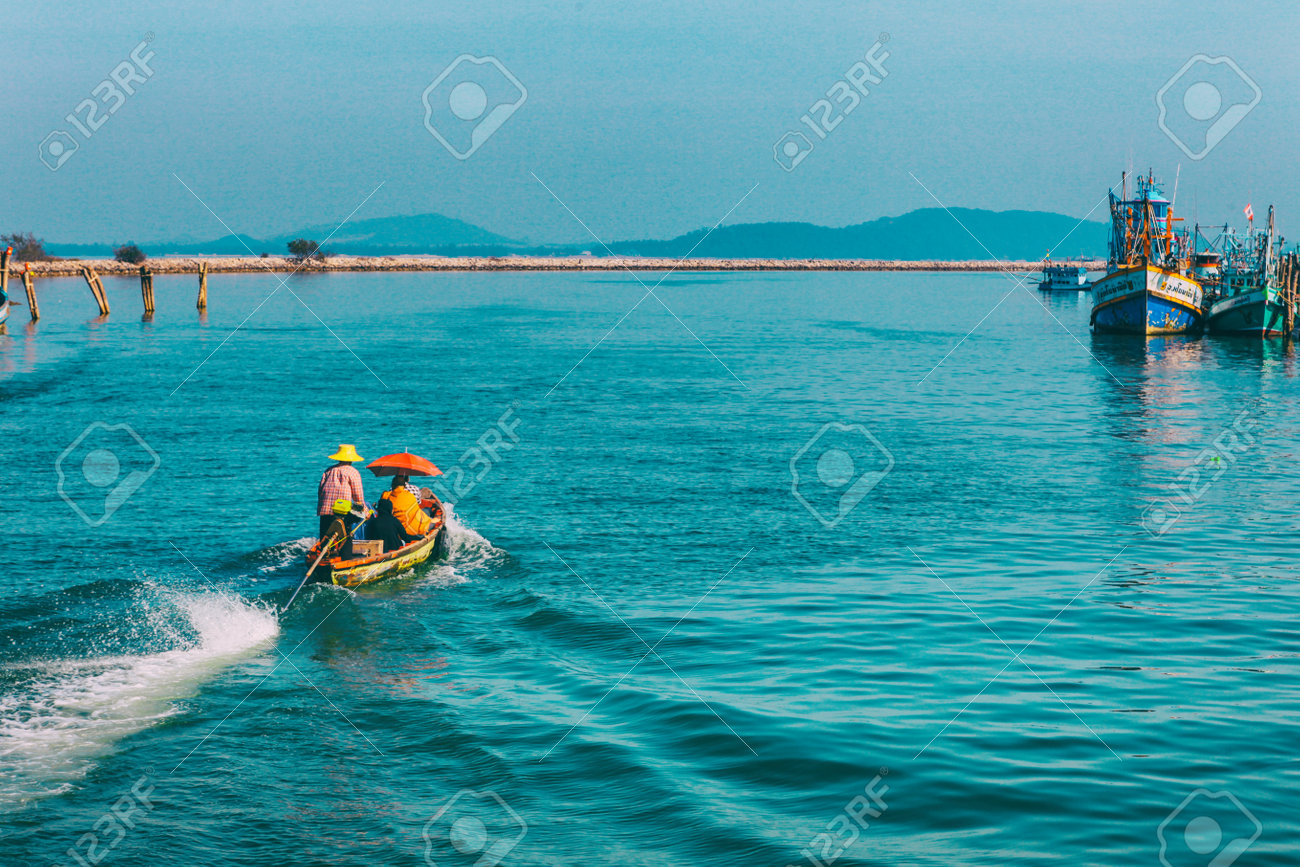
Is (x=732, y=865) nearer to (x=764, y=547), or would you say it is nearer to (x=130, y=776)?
(x=130, y=776)

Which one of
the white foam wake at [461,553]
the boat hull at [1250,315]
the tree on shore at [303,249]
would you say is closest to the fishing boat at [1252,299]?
the boat hull at [1250,315]

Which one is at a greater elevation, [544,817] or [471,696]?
[471,696]

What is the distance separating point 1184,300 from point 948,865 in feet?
230

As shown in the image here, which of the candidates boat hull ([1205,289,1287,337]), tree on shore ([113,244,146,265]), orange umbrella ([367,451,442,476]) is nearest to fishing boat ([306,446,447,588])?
orange umbrella ([367,451,442,476])

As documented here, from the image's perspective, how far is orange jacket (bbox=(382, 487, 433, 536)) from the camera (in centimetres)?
2006

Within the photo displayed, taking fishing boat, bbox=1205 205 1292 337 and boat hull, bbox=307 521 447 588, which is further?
fishing boat, bbox=1205 205 1292 337

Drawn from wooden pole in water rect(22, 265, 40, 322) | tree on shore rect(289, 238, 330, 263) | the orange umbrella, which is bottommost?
the orange umbrella

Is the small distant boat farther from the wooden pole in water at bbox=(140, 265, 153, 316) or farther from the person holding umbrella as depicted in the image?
the person holding umbrella

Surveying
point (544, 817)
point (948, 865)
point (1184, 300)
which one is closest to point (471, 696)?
point (544, 817)

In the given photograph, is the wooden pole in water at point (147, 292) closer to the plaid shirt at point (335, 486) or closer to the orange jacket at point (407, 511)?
the orange jacket at point (407, 511)

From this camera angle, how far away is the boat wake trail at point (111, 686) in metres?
12.1

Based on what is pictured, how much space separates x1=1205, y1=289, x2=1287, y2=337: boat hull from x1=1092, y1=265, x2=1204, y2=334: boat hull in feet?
4.09

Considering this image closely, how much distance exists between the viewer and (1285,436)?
34.8 m

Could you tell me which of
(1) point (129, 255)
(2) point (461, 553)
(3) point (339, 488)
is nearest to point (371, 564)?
(3) point (339, 488)
